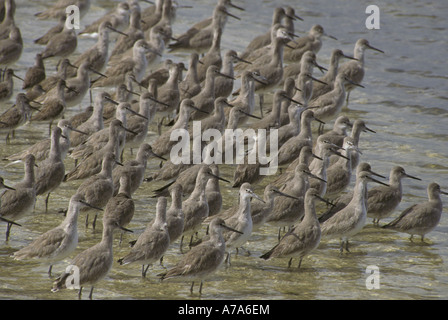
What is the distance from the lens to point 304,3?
23.5 metres

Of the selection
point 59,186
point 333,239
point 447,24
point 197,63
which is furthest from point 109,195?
point 447,24

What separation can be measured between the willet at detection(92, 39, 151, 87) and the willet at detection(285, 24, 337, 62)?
2.84m

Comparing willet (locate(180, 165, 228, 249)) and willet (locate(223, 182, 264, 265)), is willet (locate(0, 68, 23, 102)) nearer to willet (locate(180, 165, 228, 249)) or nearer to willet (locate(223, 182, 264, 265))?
willet (locate(180, 165, 228, 249))

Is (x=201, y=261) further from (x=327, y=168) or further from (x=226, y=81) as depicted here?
(x=226, y=81)

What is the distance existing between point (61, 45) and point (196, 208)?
25.6 ft

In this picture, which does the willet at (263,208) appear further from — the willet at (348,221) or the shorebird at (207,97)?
the shorebird at (207,97)

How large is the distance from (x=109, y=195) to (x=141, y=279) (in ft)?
5.58

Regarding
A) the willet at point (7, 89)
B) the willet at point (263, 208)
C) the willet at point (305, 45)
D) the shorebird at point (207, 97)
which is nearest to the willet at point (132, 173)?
the willet at point (263, 208)

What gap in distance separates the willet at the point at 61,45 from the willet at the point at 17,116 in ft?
11.5

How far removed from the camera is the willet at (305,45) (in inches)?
663

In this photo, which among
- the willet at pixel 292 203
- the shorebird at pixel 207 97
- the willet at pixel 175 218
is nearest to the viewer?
the willet at pixel 175 218

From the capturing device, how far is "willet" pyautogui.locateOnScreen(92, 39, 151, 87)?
49.3 feet

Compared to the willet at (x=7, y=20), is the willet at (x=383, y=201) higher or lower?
higher

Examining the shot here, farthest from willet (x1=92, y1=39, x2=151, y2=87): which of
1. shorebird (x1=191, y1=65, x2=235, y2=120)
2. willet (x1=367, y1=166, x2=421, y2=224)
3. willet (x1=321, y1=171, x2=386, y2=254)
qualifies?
willet (x1=321, y1=171, x2=386, y2=254)
